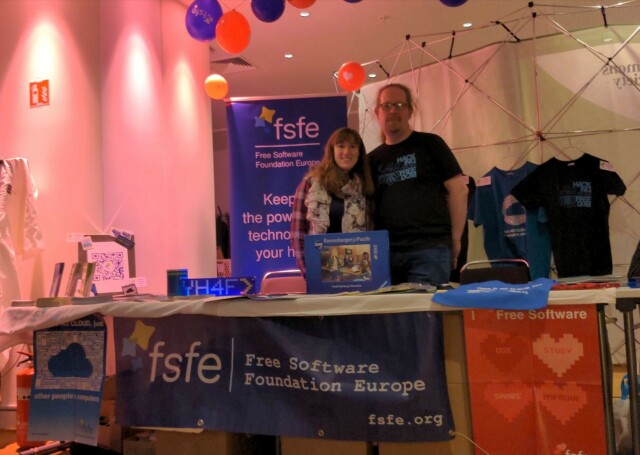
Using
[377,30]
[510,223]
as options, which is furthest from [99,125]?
[510,223]

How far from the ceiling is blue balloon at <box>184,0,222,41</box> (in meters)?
1.02

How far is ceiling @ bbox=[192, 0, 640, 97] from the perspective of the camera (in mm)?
4938

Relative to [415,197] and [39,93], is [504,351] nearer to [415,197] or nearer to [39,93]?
[415,197]

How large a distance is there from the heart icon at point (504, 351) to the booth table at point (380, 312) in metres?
0.10

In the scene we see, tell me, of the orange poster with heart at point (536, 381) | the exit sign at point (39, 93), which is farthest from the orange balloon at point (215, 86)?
the orange poster with heart at point (536, 381)

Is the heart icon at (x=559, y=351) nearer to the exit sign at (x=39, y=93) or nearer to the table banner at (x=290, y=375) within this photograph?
the table banner at (x=290, y=375)

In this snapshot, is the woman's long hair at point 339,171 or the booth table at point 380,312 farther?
the woman's long hair at point 339,171

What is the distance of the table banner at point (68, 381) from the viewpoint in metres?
2.17

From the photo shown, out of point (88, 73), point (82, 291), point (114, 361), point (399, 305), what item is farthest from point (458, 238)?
point (88, 73)

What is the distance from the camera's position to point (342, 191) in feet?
7.82

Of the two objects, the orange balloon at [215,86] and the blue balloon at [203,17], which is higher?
the blue balloon at [203,17]

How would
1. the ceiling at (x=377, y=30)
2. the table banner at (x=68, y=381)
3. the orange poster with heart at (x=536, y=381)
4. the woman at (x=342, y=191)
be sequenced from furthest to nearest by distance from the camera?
the ceiling at (x=377, y=30) → the woman at (x=342, y=191) → the table banner at (x=68, y=381) → the orange poster with heart at (x=536, y=381)

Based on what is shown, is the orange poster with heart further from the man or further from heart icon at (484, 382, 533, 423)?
the man

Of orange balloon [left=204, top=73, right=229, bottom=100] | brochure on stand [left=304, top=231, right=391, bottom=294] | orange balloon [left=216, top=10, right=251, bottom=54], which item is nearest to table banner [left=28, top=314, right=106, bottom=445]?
brochure on stand [left=304, top=231, right=391, bottom=294]
